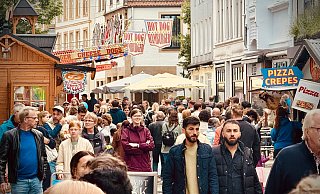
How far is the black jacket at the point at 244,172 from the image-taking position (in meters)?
11.8

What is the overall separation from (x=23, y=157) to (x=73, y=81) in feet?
55.1

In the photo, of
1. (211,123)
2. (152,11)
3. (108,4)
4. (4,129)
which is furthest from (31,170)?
(108,4)

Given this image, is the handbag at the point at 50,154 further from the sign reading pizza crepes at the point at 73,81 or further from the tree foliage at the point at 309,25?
the sign reading pizza crepes at the point at 73,81

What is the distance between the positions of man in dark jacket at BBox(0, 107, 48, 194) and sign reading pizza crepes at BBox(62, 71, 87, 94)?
15.8m

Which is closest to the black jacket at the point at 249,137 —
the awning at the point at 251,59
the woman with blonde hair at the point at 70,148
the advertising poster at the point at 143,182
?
the woman with blonde hair at the point at 70,148

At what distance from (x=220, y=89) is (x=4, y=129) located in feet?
111

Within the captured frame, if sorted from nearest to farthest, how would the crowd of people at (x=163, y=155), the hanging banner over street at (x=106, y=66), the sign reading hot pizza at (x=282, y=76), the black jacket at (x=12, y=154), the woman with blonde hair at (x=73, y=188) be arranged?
the woman with blonde hair at (x=73, y=188), the crowd of people at (x=163, y=155), the black jacket at (x=12, y=154), the sign reading hot pizza at (x=282, y=76), the hanging banner over street at (x=106, y=66)

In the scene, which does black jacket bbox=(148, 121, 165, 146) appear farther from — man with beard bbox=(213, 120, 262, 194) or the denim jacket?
man with beard bbox=(213, 120, 262, 194)

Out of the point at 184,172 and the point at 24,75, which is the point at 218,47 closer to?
the point at 24,75

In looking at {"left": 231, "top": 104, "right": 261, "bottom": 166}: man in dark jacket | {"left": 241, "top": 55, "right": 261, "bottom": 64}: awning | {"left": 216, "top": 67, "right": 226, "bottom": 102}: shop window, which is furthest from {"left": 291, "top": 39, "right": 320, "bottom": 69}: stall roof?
{"left": 216, "top": 67, "right": 226, "bottom": 102}: shop window

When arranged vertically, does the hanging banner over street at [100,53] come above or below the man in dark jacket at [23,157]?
above

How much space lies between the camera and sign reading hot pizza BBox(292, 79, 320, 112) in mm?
15422

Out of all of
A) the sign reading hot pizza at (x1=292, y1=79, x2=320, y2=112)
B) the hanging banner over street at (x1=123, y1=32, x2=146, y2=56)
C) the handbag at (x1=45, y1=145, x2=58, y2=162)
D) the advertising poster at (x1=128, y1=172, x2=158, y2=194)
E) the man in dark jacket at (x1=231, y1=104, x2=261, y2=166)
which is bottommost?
the advertising poster at (x1=128, y1=172, x2=158, y2=194)

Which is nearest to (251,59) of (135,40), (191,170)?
(135,40)
